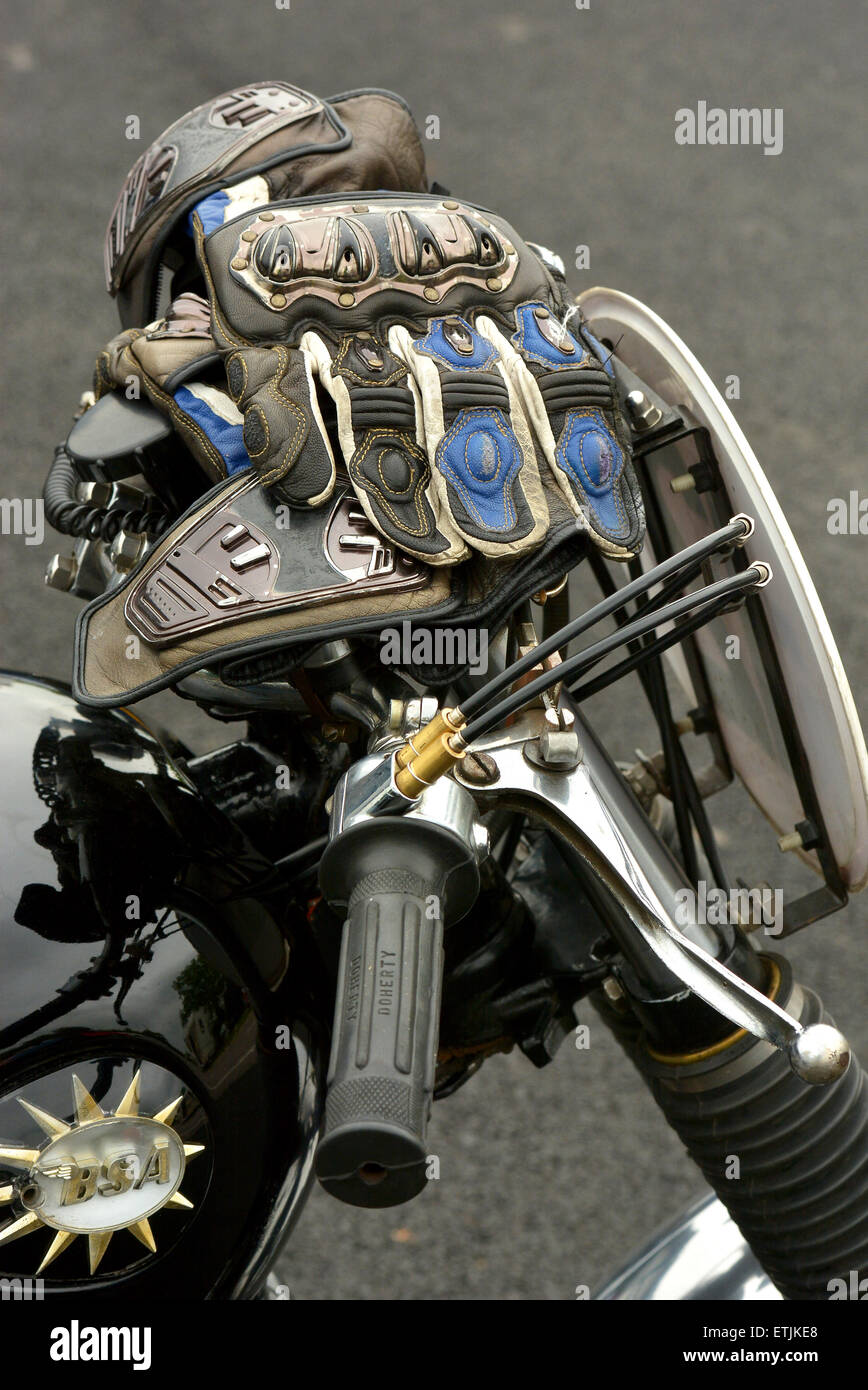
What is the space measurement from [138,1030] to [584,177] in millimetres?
3763

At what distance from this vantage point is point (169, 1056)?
3.75ft

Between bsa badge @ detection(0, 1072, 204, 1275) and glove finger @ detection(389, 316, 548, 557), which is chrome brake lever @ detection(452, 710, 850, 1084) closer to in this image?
glove finger @ detection(389, 316, 548, 557)

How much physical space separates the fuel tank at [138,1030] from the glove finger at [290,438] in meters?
0.35

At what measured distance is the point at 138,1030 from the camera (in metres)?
1.13

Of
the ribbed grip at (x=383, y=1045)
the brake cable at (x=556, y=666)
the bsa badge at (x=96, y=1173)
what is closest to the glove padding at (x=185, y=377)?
the brake cable at (x=556, y=666)

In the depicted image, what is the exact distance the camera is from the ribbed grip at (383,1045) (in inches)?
34.2

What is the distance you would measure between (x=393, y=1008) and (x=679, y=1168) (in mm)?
1651

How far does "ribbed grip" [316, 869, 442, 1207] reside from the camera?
2.85 feet

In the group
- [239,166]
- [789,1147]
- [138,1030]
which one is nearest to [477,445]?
[239,166]

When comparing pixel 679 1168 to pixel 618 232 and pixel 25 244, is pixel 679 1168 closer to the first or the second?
pixel 618 232
